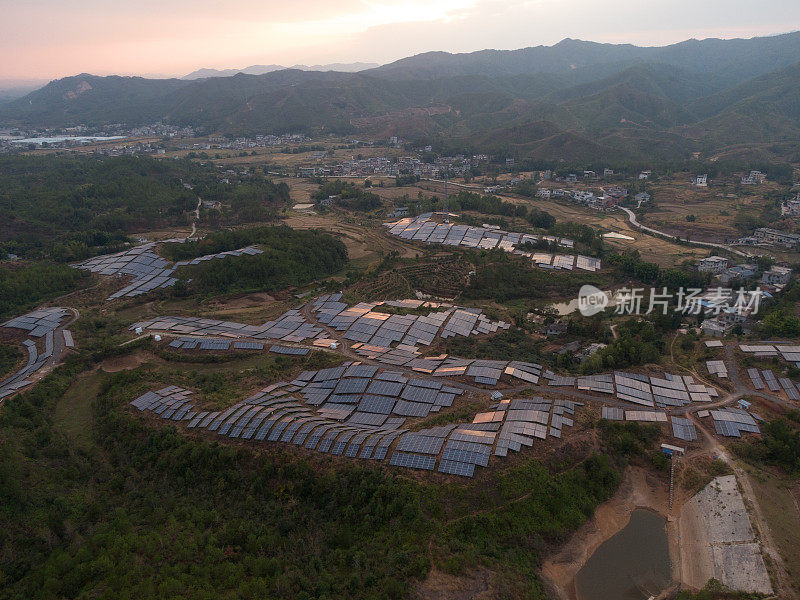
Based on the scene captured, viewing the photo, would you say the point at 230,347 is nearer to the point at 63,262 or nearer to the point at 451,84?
the point at 63,262

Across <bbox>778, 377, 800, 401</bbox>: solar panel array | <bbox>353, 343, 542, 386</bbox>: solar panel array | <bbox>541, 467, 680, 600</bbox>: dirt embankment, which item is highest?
<bbox>353, 343, 542, 386</bbox>: solar panel array

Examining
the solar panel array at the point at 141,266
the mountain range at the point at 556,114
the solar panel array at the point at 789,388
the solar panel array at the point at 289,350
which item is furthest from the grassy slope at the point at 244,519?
the mountain range at the point at 556,114

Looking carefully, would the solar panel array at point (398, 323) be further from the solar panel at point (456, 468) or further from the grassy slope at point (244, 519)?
the grassy slope at point (244, 519)

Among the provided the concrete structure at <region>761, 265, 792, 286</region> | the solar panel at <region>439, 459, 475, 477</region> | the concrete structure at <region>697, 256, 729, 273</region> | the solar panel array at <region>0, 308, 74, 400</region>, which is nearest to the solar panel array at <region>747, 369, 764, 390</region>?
the solar panel at <region>439, 459, 475, 477</region>

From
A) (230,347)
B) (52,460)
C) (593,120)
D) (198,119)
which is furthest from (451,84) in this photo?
(52,460)

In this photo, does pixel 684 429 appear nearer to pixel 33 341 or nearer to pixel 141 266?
pixel 33 341

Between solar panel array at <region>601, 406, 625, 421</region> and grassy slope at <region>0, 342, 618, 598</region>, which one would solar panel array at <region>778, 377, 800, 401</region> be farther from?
grassy slope at <region>0, 342, 618, 598</region>
